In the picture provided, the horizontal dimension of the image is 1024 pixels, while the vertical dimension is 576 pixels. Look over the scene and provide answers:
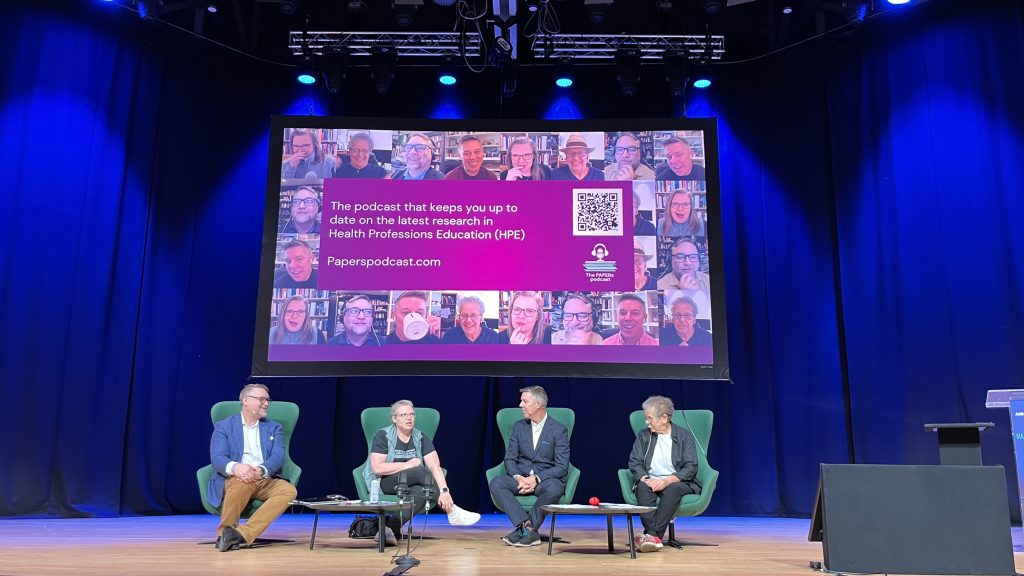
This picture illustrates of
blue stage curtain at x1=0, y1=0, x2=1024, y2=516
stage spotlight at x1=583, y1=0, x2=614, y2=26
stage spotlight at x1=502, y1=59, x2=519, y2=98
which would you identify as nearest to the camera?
blue stage curtain at x1=0, y1=0, x2=1024, y2=516

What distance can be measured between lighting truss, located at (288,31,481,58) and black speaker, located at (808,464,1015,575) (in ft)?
16.8

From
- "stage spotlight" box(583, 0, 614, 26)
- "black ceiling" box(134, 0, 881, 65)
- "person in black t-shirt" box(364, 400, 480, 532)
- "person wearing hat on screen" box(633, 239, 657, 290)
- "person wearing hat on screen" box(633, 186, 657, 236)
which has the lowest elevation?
"person in black t-shirt" box(364, 400, 480, 532)

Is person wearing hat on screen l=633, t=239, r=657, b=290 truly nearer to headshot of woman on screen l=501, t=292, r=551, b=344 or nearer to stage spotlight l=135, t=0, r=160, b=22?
headshot of woman on screen l=501, t=292, r=551, b=344

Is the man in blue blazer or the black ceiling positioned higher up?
the black ceiling

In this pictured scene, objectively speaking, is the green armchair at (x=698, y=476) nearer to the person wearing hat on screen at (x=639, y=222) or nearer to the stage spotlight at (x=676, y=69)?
the person wearing hat on screen at (x=639, y=222)

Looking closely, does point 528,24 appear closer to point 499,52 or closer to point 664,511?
point 499,52

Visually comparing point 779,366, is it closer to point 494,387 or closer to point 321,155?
point 494,387

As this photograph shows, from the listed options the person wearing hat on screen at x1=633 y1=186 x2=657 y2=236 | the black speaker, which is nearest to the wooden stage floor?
the black speaker

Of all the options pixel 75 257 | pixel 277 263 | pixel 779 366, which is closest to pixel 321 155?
pixel 277 263

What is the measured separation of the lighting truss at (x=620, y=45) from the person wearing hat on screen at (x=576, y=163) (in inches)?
35.6

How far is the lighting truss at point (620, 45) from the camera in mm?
7043

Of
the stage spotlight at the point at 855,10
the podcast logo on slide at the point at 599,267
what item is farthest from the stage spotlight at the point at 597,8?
the podcast logo on slide at the point at 599,267

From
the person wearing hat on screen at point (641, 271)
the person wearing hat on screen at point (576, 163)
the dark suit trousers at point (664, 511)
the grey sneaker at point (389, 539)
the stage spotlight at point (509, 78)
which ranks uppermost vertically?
the stage spotlight at point (509, 78)

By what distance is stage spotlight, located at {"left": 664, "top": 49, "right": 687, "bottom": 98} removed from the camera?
714 cm
